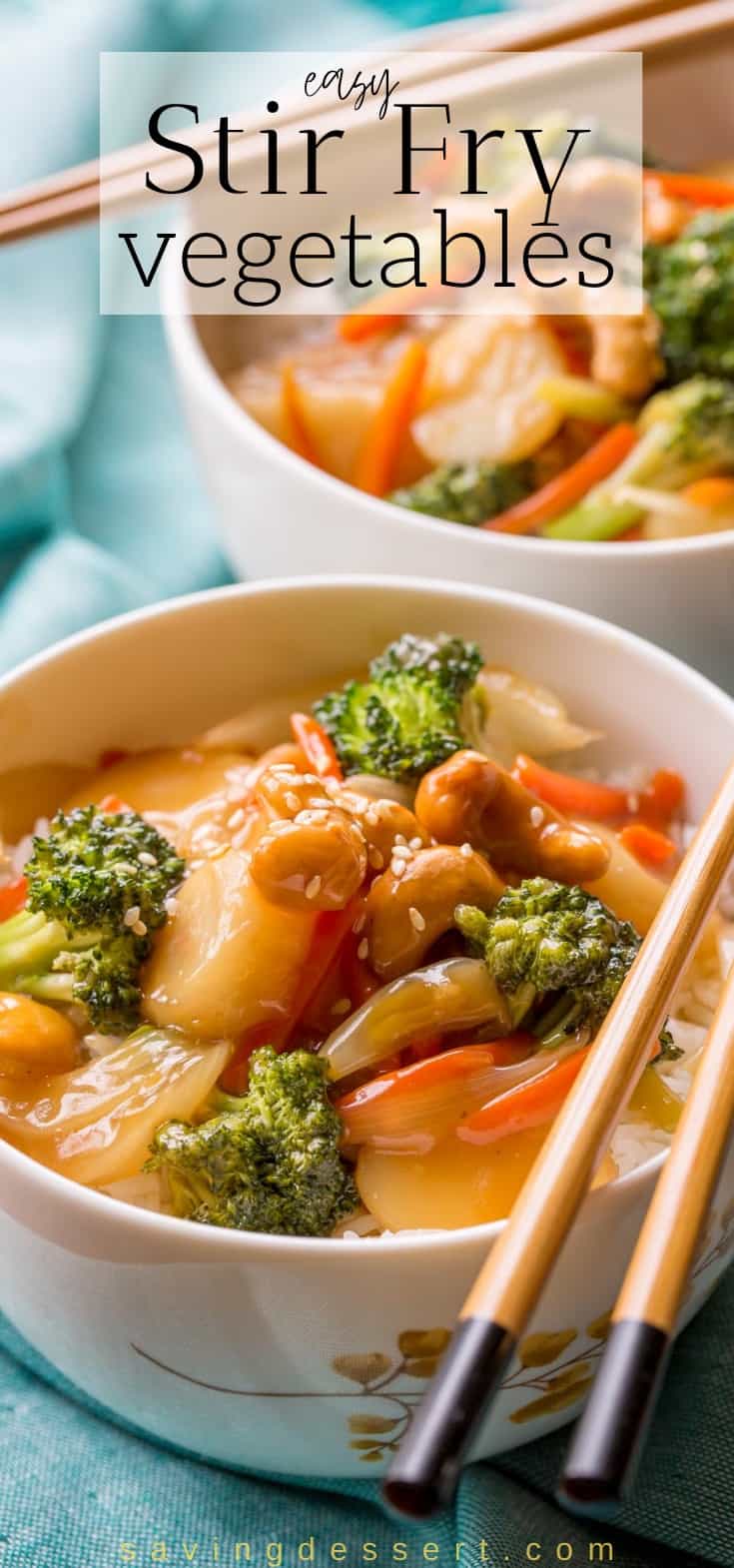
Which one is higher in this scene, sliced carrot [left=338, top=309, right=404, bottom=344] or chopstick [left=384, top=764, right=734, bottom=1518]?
sliced carrot [left=338, top=309, right=404, bottom=344]

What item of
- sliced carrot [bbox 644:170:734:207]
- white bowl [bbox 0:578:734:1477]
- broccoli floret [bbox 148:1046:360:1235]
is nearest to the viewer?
white bowl [bbox 0:578:734:1477]

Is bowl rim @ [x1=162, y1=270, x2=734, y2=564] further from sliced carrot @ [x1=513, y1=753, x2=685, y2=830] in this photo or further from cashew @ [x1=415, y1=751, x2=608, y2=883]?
cashew @ [x1=415, y1=751, x2=608, y2=883]

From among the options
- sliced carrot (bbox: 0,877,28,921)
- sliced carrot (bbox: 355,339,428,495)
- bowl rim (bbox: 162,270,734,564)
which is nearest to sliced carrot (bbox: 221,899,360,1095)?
sliced carrot (bbox: 0,877,28,921)

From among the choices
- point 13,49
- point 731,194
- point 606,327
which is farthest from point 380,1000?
point 13,49

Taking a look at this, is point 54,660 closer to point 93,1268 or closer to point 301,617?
point 301,617

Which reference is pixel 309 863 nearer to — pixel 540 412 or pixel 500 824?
pixel 500 824
